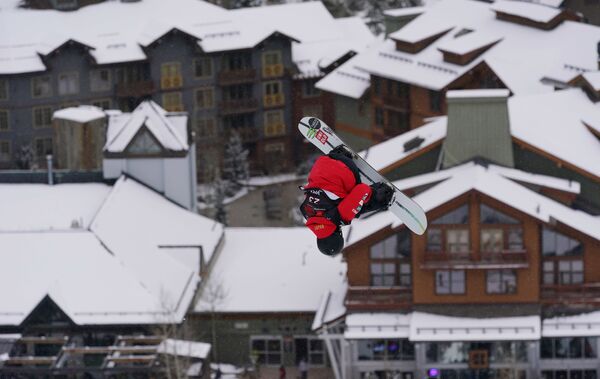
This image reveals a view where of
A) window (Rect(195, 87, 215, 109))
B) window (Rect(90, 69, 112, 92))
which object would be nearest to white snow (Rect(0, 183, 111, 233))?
window (Rect(90, 69, 112, 92))

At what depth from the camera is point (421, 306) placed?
48.4 metres

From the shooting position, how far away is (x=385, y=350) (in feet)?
160

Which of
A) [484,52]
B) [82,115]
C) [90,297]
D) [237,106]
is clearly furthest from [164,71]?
[90,297]

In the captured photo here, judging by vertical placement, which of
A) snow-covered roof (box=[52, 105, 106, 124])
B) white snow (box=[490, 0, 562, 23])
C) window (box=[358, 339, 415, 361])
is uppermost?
white snow (box=[490, 0, 562, 23])

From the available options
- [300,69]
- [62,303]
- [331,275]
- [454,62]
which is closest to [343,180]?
[62,303]

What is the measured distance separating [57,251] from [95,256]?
1.18 meters

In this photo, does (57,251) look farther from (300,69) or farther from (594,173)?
(300,69)

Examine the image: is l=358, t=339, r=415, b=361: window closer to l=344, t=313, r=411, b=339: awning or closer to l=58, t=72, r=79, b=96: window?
l=344, t=313, r=411, b=339: awning

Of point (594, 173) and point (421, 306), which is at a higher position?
point (594, 173)

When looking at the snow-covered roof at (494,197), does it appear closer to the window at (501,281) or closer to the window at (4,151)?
the window at (501,281)

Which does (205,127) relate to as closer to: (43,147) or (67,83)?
(67,83)

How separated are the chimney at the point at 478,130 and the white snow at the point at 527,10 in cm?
2067

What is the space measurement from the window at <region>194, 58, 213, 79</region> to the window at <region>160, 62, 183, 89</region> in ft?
2.79

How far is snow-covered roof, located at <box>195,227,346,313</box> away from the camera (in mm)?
51562
